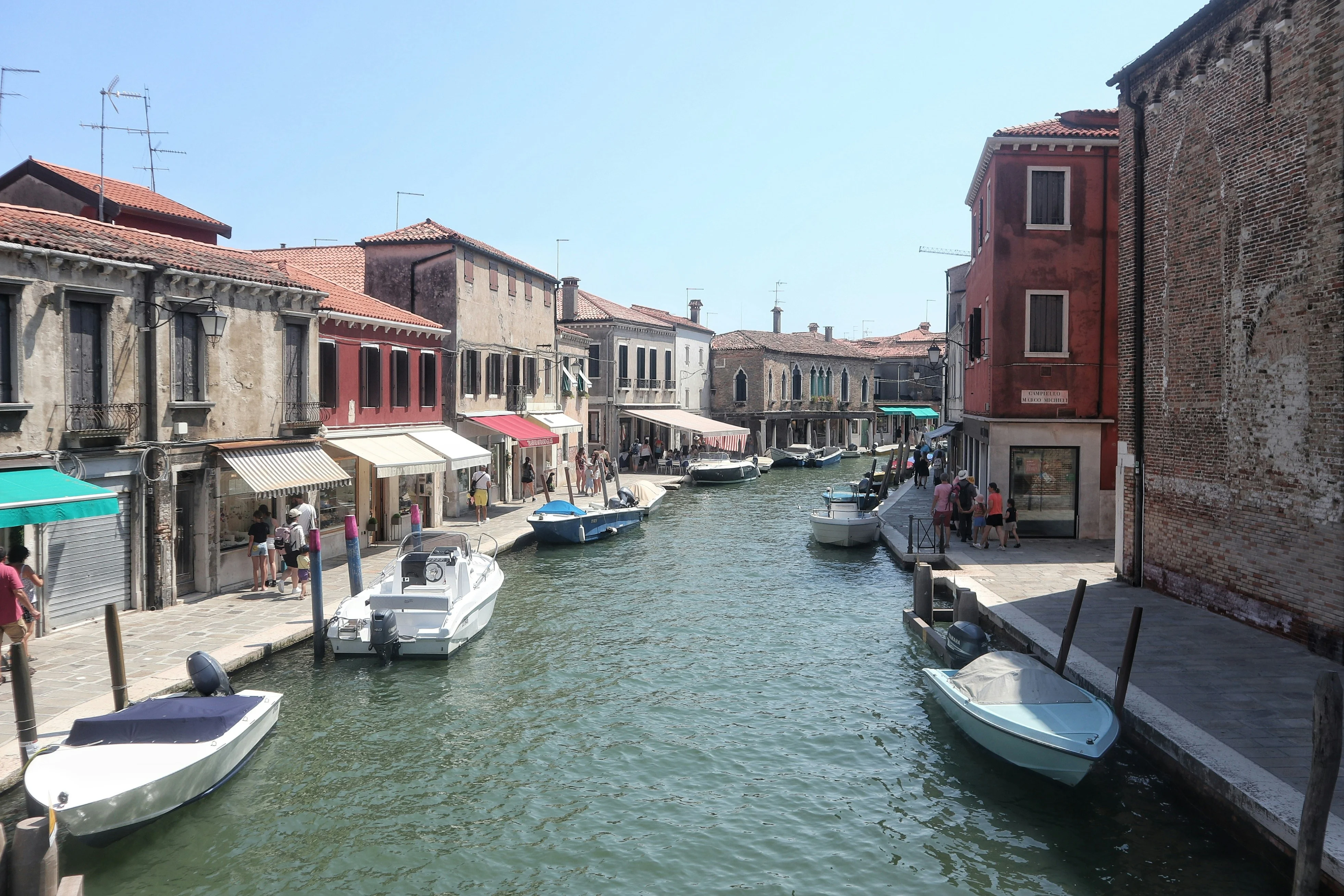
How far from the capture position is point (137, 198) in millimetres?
21969

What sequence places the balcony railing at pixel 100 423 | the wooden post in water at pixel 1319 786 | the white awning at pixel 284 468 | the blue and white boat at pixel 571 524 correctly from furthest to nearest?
the blue and white boat at pixel 571 524 → the white awning at pixel 284 468 → the balcony railing at pixel 100 423 → the wooden post in water at pixel 1319 786

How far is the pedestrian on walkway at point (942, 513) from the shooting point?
67.2 feet

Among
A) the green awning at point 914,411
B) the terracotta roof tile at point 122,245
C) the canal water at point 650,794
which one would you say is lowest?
the canal water at point 650,794

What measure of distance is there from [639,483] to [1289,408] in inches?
933

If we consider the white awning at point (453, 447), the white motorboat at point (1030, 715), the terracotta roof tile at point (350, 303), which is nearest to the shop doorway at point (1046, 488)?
the white motorboat at point (1030, 715)

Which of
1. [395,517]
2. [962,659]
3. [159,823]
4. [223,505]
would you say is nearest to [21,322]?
[223,505]

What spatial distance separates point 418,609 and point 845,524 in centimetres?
1257

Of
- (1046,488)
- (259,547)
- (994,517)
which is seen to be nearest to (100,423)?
(259,547)

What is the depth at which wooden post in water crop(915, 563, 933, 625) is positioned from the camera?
15.1 m

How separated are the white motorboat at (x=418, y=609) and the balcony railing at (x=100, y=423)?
3.98m

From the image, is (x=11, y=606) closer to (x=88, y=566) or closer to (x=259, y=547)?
(x=88, y=566)

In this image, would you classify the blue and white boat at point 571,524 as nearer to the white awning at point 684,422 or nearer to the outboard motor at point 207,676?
the outboard motor at point 207,676

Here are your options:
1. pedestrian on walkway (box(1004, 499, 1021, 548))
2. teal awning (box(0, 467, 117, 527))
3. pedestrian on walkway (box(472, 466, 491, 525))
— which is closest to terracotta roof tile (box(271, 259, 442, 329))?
pedestrian on walkway (box(472, 466, 491, 525))

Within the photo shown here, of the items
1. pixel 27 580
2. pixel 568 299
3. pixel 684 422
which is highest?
pixel 568 299
